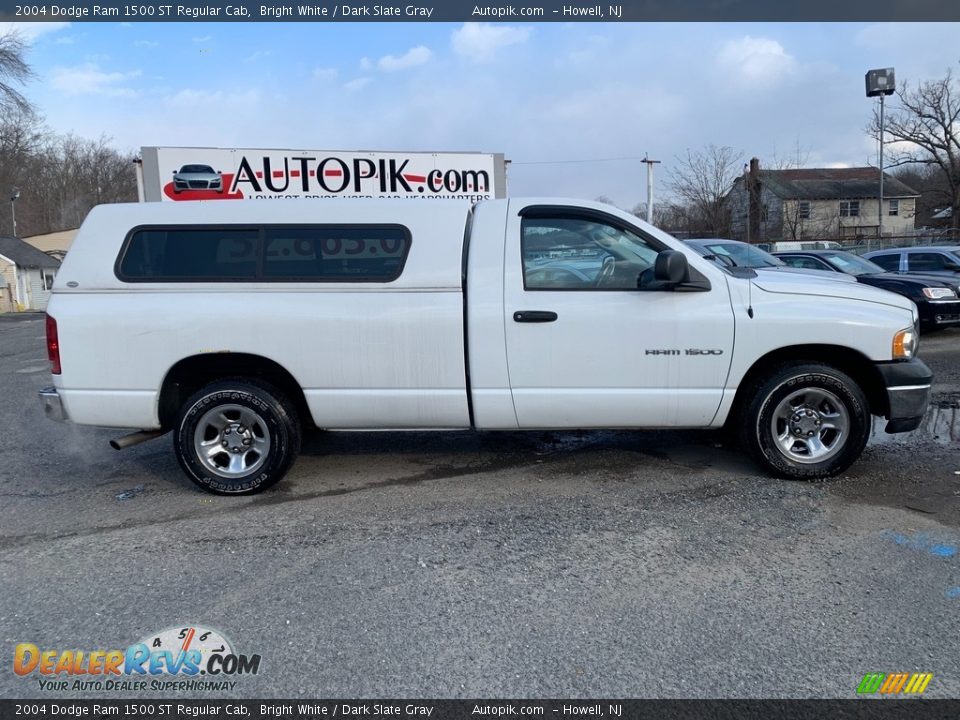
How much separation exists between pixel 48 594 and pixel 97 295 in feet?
6.61

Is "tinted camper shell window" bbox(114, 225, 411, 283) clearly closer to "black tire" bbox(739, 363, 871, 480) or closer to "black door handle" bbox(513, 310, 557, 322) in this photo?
"black door handle" bbox(513, 310, 557, 322)

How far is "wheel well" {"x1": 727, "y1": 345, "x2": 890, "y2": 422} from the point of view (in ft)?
14.8

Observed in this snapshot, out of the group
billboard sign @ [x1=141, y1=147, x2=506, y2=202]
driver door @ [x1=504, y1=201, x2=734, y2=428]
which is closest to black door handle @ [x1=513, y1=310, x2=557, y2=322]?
driver door @ [x1=504, y1=201, x2=734, y2=428]

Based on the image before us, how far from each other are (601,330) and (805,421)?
1.57 m

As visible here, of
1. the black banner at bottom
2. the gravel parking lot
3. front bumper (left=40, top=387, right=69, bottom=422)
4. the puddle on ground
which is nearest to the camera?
the black banner at bottom

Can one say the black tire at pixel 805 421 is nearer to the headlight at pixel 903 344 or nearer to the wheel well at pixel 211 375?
the headlight at pixel 903 344

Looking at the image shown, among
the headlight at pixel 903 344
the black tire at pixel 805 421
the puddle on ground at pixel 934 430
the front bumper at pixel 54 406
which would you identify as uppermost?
the headlight at pixel 903 344

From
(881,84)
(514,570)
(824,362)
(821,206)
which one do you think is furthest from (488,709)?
(821,206)

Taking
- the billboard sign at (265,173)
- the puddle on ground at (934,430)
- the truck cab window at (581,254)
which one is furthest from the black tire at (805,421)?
the billboard sign at (265,173)

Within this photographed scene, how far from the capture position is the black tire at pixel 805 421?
446cm

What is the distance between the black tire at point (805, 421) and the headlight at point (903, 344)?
0.33 metres

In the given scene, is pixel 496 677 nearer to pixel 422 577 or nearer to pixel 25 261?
pixel 422 577

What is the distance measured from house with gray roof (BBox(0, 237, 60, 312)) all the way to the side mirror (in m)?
42.0

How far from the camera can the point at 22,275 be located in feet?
133
